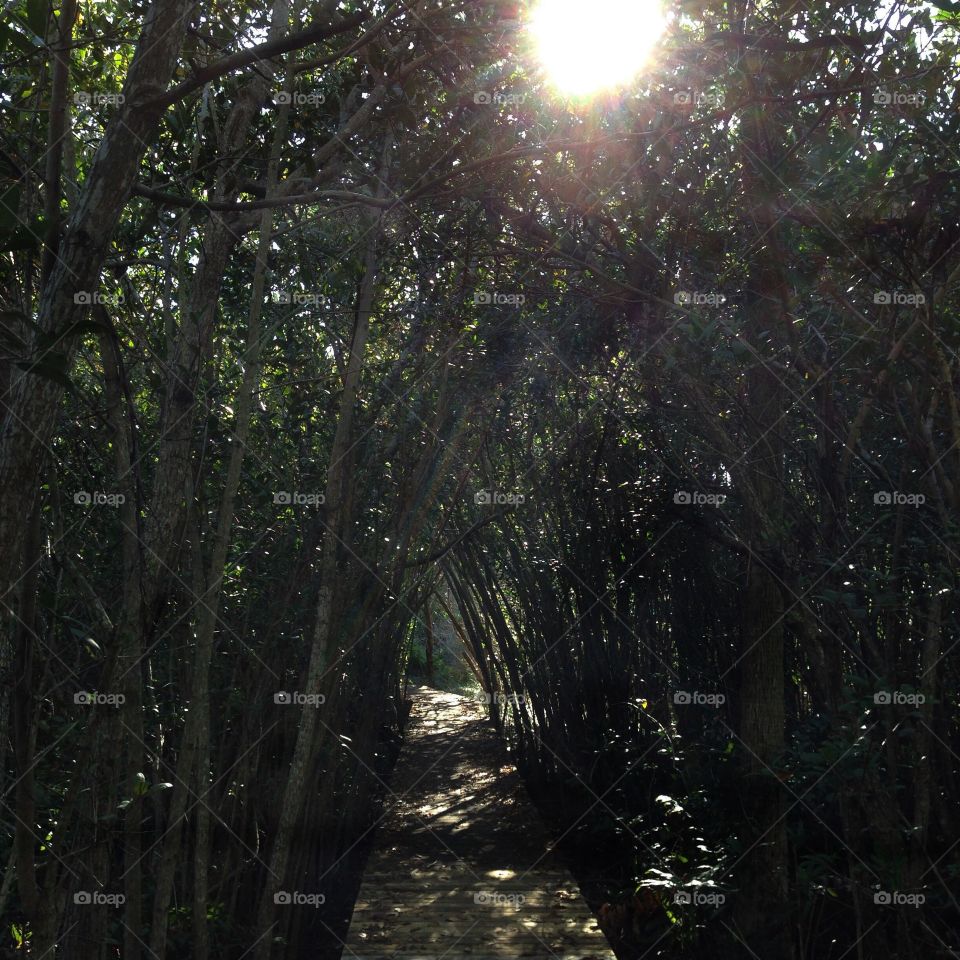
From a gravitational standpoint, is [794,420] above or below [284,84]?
below

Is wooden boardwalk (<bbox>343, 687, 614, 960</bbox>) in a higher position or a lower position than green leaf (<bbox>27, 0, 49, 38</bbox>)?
lower

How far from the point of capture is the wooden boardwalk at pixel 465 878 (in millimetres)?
4078

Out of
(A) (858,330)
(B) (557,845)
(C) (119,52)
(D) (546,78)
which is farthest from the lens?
(B) (557,845)

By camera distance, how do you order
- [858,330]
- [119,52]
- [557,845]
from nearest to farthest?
[119,52] → [858,330] → [557,845]

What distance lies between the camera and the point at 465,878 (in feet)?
16.8

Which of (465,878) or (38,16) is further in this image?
(465,878)

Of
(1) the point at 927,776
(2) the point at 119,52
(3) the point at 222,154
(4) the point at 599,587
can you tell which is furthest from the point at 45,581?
(4) the point at 599,587

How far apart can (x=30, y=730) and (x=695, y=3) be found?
2720mm

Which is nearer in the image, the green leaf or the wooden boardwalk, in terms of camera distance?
the green leaf

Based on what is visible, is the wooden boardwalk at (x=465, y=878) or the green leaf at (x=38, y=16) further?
the wooden boardwalk at (x=465, y=878)

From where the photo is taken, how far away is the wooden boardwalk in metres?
4.08

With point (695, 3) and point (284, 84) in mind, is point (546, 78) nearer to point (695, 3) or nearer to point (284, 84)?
point (695, 3)

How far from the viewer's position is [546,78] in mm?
3727

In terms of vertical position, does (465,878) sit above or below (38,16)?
below
